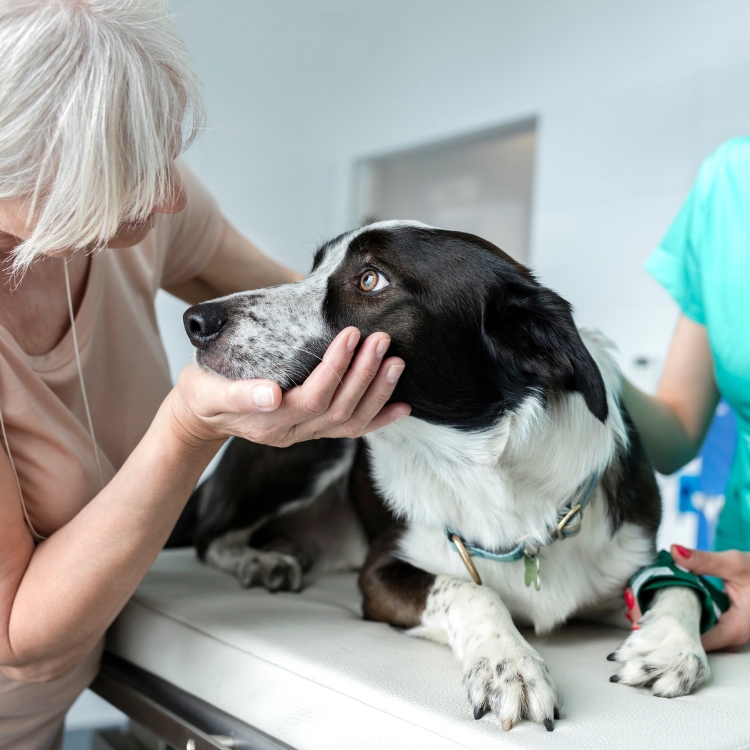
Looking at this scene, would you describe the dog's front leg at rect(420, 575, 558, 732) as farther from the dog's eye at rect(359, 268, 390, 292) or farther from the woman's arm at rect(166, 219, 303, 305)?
the woman's arm at rect(166, 219, 303, 305)

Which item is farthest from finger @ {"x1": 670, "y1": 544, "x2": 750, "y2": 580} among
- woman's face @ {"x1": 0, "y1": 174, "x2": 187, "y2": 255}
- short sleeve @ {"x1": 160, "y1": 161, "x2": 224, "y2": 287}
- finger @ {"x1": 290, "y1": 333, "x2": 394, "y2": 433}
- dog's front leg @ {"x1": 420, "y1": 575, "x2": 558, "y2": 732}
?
short sleeve @ {"x1": 160, "y1": 161, "x2": 224, "y2": 287}

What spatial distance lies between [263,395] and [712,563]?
73 cm

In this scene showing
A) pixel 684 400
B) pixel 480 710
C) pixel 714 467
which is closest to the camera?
pixel 480 710

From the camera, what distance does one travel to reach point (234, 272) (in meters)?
1.60

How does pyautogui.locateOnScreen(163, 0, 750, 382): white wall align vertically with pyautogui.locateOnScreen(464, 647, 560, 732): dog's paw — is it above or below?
above

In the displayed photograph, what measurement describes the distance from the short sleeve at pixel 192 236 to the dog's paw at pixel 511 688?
0.98 m

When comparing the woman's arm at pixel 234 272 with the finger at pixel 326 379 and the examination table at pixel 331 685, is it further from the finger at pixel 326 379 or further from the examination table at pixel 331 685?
the finger at pixel 326 379

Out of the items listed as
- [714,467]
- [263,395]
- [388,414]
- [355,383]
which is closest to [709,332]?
[714,467]

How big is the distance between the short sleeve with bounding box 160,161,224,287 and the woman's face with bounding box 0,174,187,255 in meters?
0.36

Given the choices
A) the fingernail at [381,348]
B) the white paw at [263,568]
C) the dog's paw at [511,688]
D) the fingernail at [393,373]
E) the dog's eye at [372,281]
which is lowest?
the white paw at [263,568]

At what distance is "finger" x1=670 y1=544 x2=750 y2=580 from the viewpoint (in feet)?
3.68

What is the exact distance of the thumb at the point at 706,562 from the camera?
112 centimetres

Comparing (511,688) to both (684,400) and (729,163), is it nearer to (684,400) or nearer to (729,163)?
(684,400)

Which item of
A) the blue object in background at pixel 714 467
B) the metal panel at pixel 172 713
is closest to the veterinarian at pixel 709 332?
the blue object in background at pixel 714 467
